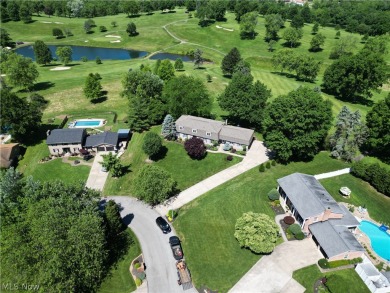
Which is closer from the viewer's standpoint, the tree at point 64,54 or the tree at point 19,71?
the tree at point 19,71

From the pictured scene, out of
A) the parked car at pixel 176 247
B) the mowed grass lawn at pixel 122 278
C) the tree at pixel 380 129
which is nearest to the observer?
the mowed grass lawn at pixel 122 278

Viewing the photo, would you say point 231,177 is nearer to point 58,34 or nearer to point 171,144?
point 171,144

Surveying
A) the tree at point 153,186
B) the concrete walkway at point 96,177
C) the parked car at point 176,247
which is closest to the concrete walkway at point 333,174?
the tree at point 153,186

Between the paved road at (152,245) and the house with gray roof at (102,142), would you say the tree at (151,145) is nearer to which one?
the house with gray roof at (102,142)

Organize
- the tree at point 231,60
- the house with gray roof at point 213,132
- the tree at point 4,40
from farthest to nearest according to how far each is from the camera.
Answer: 1. the tree at point 4,40
2. the tree at point 231,60
3. the house with gray roof at point 213,132

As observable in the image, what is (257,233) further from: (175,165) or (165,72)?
(165,72)

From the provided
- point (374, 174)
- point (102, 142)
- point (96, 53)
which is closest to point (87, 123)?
point (102, 142)

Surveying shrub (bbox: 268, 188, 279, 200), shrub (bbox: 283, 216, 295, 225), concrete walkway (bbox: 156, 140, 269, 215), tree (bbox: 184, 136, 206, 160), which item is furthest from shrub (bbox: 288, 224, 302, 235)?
tree (bbox: 184, 136, 206, 160)

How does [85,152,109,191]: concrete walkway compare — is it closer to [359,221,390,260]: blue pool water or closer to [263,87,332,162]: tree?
[263,87,332,162]: tree
